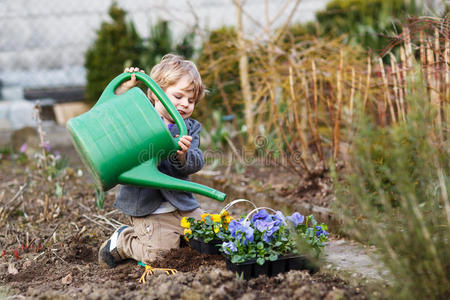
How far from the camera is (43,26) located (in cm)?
636

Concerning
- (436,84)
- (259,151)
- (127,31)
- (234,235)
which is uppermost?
(127,31)

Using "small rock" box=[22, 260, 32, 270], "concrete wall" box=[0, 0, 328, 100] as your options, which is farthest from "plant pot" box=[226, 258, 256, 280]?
"concrete wall" box=[0, 0, 328, 100]

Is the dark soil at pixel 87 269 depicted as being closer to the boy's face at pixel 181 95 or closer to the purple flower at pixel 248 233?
the purple flower at pixel 248 233

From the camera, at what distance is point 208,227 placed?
1.96m

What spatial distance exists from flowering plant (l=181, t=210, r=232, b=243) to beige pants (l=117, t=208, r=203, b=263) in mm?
134

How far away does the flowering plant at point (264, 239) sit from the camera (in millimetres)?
1688

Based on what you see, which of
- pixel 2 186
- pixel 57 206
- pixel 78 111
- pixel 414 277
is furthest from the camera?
pixel 78 111

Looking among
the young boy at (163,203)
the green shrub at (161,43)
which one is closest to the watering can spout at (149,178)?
the young boy at (163,203)

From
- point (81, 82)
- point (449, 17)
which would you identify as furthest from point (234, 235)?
point (81, 82)

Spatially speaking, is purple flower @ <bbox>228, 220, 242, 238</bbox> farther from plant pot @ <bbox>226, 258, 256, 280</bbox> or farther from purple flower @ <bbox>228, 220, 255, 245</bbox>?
plant pot @ <bbox>226, 258, 256, 280</bbox>

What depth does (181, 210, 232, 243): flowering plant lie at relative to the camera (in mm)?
1893

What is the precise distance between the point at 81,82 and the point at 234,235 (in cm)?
532

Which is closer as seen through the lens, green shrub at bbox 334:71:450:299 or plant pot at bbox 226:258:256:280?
green shrub at bbox 334:71:450:299

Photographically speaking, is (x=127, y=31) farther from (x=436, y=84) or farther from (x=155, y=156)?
(x=155, y=156)
